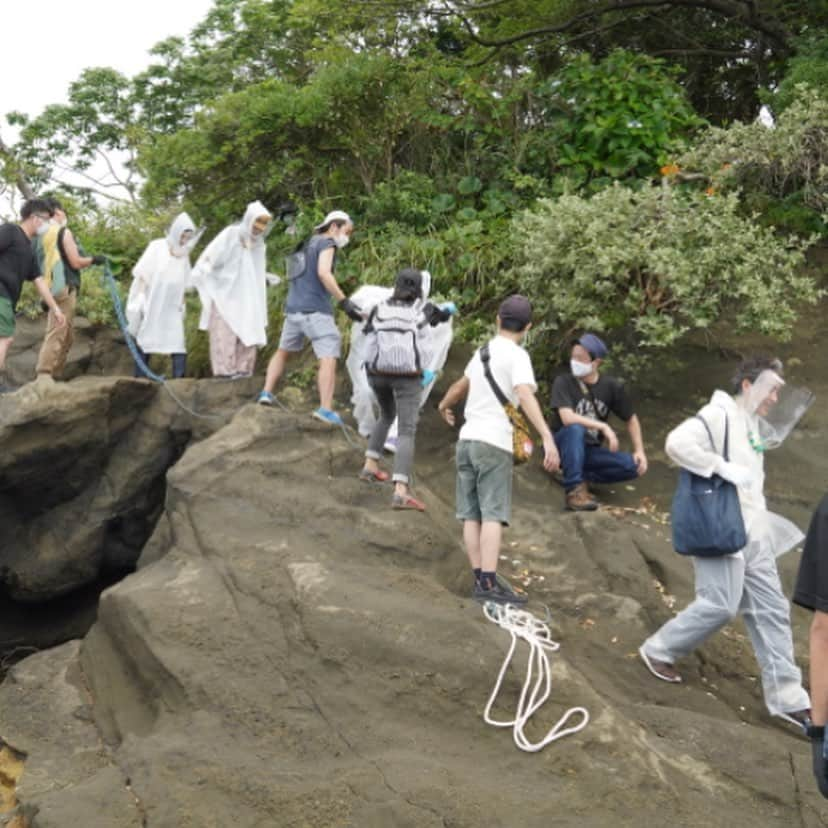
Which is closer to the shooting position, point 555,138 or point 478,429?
point 478,429

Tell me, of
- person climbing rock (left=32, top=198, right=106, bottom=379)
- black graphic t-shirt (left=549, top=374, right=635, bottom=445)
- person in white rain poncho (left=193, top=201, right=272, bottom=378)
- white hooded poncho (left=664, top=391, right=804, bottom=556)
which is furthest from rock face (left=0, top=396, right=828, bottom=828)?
person climbing rock (left=32, top=198, right=106, bottom=379)

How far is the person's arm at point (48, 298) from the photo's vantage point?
8766 mm

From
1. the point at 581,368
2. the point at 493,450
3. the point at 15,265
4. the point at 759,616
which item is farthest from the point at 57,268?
the point at 759,616

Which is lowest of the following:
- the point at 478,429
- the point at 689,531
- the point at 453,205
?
the point at 689,531

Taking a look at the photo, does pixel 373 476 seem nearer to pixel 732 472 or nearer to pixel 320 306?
pixel 320 306

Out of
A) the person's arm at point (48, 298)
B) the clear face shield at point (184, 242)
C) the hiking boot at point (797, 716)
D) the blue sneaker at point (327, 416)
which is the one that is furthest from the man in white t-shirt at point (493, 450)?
the clear face shield at point (184, 242)

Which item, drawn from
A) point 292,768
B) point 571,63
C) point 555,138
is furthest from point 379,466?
point 571,63

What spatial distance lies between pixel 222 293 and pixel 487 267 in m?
2.58

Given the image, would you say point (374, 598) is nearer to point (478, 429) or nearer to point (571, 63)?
point (478, 429)

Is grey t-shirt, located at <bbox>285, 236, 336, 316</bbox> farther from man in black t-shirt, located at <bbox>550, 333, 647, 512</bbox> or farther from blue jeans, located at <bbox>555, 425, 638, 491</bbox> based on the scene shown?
blue jeans, located at <bbox>555, 425, 638, 491</bbox>

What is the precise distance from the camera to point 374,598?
5.86 meters

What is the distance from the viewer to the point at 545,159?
11.5 m

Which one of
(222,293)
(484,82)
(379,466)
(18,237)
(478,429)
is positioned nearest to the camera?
(478,429)

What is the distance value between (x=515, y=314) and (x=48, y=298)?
4536mm
